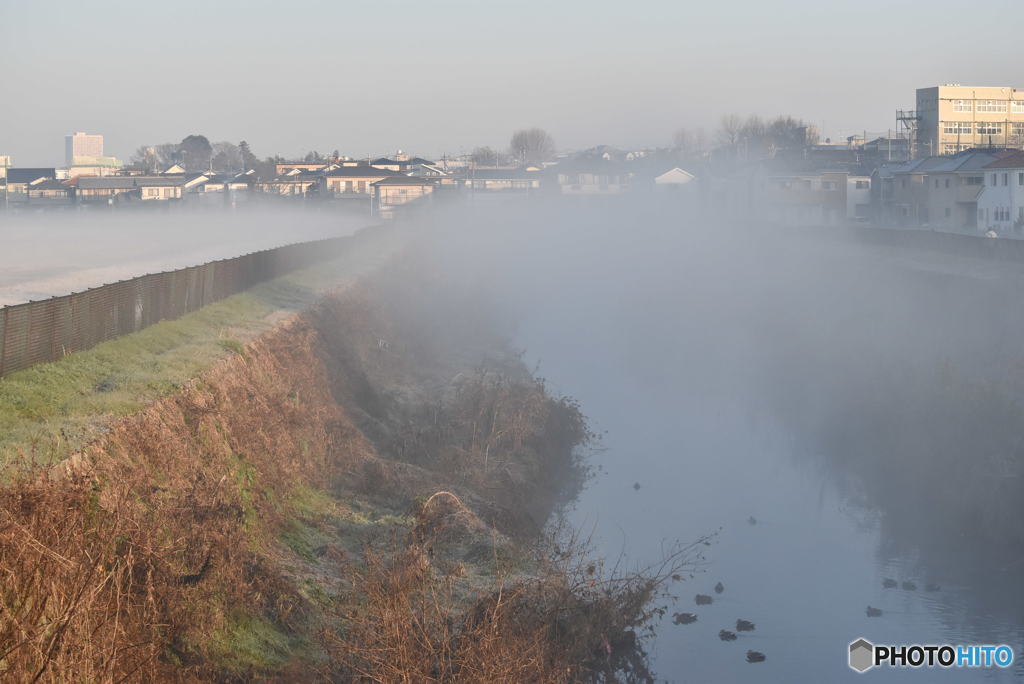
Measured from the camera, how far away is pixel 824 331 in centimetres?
4591

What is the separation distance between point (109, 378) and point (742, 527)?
13120mm

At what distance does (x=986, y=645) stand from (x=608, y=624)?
21.8ft

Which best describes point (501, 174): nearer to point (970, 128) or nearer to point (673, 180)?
point (673, 180)

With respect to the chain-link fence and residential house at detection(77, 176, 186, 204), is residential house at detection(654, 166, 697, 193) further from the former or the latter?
the chain-link fence

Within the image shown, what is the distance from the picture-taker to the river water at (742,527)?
680 inches

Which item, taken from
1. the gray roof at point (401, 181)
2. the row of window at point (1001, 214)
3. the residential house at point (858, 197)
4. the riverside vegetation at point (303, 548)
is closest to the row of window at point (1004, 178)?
the row of window at point (1001, 214)

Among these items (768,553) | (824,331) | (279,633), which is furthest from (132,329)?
(824,331)

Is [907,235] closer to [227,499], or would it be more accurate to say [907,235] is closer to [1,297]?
[1,297]

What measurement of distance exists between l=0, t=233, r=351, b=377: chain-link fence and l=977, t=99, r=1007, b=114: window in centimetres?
8481

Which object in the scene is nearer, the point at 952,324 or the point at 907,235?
the point at 952,324

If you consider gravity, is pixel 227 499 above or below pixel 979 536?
above

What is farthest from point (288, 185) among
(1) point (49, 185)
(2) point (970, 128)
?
(2) point (970, 128)

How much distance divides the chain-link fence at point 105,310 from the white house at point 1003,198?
46.1 metres

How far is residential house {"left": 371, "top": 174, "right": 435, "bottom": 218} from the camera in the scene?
9621cm
